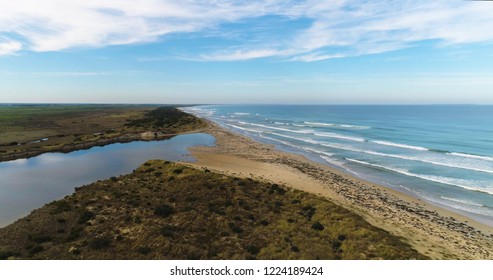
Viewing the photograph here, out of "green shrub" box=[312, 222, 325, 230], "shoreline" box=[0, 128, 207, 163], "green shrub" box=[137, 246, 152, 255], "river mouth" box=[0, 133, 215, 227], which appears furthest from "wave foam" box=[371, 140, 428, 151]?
"green shrub" box=[137, 246, 152, 255]

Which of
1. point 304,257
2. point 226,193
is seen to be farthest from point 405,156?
point 304,257

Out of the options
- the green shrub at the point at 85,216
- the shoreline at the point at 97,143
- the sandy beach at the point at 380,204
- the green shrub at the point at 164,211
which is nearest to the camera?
the sandy beach at the point at 380,204

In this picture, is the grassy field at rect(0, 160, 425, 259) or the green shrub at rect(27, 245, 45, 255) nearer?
the grassy field at rect(0, 160, 425, 259)

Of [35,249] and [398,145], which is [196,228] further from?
[398,145]

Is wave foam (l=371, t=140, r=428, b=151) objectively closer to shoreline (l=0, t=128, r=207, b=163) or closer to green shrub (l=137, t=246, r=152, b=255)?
shoreline (l=0, t=128, r=207, b=163)

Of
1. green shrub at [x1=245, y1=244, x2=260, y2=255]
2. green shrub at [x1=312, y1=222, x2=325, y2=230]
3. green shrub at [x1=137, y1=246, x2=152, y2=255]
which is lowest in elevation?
green shrub at [x1=137, y1=246, x2=152, y2=255]

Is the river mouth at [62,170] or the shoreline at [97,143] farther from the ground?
the shoreline at [97,143]

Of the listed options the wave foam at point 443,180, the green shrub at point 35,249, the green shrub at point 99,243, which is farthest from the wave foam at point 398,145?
the green shrub at point 35,249

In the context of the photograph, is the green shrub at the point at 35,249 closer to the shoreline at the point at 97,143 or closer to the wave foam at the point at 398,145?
the shoreline at the point at 97,143
